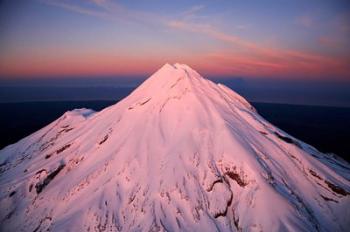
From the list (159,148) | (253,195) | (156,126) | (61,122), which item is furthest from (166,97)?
(61,122)

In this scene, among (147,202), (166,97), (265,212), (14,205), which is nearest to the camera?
(265,212)

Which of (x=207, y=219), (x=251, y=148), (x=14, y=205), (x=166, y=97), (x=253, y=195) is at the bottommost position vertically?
(x=14, y=205)

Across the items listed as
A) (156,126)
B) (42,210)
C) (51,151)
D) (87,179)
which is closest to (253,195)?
(156,126)

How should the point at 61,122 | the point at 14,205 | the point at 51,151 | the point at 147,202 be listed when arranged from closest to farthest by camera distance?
the point at 147,202
the point at 14,205
the point at 51,151
the point at 61,122

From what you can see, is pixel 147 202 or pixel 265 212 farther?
pixel 147 202

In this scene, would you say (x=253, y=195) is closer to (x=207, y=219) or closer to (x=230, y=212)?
(x=230, y=212)

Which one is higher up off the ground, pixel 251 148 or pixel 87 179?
pixel 251 148
